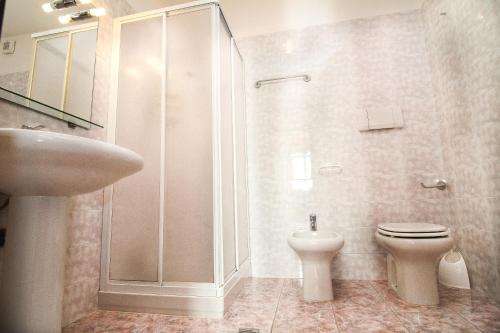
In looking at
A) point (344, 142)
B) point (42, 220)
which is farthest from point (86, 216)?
point (344, 142)

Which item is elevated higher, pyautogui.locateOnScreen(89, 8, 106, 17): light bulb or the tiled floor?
pyautogui.locateOnScreen(89, 8, 106, 17): light bulb

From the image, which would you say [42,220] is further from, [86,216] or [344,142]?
[344,142]

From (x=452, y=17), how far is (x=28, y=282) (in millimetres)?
3094

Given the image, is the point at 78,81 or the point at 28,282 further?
the point at 78,81

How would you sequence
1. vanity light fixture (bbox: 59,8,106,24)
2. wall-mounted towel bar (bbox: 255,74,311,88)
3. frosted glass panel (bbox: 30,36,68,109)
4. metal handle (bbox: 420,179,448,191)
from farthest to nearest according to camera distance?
wall-mounted towel bar (bbox: 255,74,311,88)
metal handle (bbox: 420,179,448,191)
vanity light fixture (bbox: 59,8,106,24)
frosted glass panel (bbox: 30,36,68,109)

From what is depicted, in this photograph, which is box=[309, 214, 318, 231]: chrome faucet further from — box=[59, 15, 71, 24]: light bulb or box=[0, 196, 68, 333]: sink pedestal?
box=[59, 15, 71, 24]: light bulb

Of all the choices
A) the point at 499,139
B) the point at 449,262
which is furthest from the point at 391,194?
the point at 499,139

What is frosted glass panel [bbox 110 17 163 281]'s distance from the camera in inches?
66.1

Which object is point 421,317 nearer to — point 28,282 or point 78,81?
point 28,282

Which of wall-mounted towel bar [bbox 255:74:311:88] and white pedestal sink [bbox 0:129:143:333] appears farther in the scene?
wall-mounted towel bar [bbox 255:74:311:88]

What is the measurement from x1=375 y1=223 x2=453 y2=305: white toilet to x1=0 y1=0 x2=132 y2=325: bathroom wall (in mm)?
1999

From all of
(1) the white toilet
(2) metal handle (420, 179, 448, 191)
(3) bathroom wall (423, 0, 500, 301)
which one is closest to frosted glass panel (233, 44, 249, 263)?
(1) the white toilet

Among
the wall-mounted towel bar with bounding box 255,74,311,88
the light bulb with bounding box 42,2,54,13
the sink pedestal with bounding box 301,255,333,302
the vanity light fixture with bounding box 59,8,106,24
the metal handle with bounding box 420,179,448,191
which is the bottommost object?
the sink pedestal with bounding box 301,255,333,302

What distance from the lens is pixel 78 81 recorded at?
1640 millimetres
